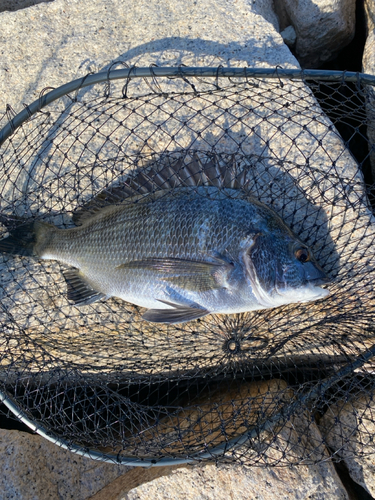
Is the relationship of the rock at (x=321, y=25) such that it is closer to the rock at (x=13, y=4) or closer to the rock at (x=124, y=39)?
the rock at (x=124, y=39)

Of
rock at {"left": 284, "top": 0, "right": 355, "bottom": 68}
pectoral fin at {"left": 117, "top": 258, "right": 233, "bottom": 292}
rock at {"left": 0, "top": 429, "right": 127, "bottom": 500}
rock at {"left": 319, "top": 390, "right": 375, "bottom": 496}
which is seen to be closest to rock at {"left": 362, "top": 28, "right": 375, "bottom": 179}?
rock at {"left": 284, "top": 0, "right": 355, "bottom": 68}

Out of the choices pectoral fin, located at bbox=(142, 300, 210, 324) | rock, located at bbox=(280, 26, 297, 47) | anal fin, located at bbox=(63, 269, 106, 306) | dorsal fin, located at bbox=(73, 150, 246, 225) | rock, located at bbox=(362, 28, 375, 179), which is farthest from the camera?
rock, located at bbox=(280, 26, 297, 47)

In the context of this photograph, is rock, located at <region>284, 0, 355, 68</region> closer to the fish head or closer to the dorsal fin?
the dorsal fin

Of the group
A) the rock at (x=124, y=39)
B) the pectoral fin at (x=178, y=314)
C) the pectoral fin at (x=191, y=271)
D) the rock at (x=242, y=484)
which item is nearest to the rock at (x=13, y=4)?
the rock at (x=124, y=39)

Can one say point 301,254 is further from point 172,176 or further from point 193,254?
point 172,176

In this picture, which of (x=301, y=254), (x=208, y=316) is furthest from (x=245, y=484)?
(x=301, y=254)
